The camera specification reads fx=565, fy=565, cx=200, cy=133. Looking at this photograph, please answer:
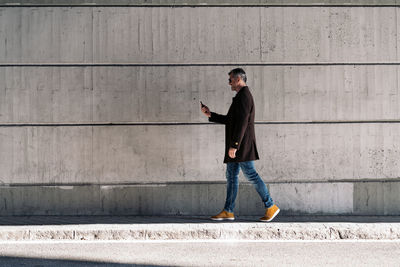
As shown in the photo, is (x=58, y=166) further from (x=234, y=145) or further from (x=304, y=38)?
(x=304, y=38)

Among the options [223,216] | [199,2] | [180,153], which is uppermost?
[199,2]

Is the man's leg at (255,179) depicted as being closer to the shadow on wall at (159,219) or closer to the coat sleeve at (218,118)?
the shadow on wall at (159,219)

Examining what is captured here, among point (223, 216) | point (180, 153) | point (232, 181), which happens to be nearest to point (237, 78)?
point (232, 181)

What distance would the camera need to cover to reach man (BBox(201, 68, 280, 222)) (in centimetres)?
689

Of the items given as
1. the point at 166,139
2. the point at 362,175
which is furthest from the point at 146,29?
the point at 362,175

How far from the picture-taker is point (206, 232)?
6.57 metres

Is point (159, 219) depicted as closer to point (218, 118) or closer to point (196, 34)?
point (218, 118)

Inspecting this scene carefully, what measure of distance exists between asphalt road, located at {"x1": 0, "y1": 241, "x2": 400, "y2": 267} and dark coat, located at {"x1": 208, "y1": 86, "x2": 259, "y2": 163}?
1.16 m

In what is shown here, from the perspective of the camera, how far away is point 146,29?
8000 mm

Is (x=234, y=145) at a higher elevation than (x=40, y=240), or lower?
higher

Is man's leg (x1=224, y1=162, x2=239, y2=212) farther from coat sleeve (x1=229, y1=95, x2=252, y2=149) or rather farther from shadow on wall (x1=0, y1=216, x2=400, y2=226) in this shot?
coat sleeve (x1=229, y1=95, x2=252, y2=149)

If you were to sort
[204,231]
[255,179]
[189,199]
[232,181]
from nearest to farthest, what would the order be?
1. [204,231]
2. [255,179]
3. [232,181]
4. [189,199]

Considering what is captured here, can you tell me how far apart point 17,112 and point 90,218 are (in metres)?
1.85

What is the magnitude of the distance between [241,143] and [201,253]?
1702mm
